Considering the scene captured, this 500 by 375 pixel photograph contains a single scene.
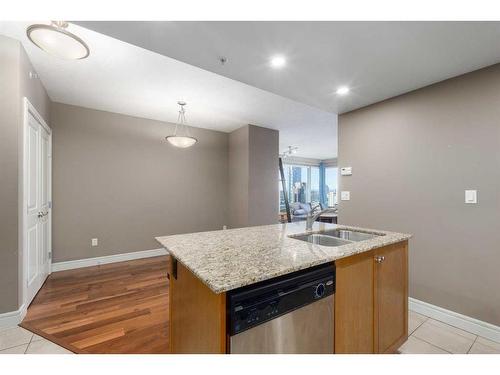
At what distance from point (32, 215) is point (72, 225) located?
106 centimetres

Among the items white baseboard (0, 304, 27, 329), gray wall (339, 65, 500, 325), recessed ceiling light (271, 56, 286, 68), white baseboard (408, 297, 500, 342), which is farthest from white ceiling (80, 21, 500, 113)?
white baseboard (0, 304, 27, 329)

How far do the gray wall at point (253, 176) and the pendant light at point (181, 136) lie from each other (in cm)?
103

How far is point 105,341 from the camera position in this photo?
1.82 meters

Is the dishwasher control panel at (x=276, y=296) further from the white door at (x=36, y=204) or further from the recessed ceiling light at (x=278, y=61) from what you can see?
the white door at (x=36, y=204)

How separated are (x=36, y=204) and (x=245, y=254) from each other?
2.85m

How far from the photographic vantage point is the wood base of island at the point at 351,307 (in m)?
0.94

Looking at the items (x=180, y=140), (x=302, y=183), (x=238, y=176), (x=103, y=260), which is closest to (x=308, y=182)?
(x=302, y=183)

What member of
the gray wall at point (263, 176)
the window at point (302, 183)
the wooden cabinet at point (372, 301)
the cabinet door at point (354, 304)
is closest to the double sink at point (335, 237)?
the wooden cabinet at point (372, 301)

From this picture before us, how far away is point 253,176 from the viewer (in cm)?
451

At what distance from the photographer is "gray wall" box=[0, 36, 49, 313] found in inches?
77.8

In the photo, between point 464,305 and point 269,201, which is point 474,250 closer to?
point 464,305

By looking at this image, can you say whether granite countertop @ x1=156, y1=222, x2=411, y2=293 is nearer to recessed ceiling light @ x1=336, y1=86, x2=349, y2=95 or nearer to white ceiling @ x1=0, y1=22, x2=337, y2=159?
recessed ceiling light @ x1=336, y1=86, x2=349, y2=95

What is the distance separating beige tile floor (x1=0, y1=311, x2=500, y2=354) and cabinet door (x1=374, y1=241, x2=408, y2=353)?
0.29 metres
